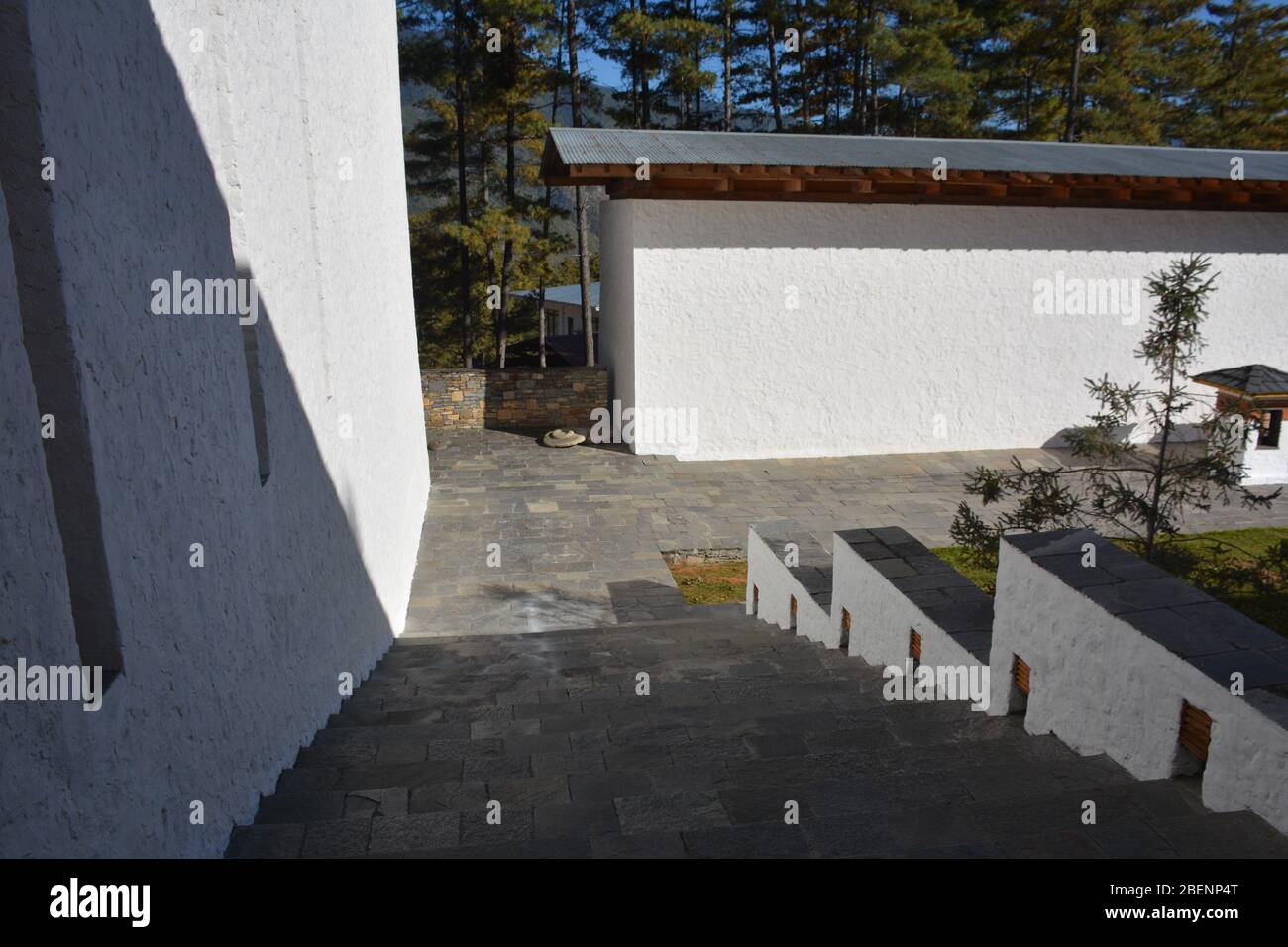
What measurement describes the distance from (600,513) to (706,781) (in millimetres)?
7926

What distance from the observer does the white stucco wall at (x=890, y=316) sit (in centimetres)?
1382

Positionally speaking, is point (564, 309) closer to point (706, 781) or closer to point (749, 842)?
point (706, 781)

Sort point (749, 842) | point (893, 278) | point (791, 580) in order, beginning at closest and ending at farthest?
point (749, 842)
point (791, 580)
point (893, 278)

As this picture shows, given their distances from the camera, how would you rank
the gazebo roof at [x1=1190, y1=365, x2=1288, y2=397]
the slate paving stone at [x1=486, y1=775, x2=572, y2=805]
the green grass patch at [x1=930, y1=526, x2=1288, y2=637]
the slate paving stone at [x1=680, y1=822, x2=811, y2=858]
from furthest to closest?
1. the gazebo roof at [x1=1190, y1=365, x2=1288, y2=397]
2. the green grass patch at [x1=930, y1=526, x2=1288, y2=637]
3. the slate paving stone at [x1=486, y1=775, x2=572, y2=805]
4. the slate paving stone at [x1=680, y1=822, x2=811, y2=858]

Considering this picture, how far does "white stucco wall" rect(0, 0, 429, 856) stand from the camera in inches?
83.1

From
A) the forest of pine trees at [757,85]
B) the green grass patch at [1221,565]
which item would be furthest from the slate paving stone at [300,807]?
the forest of pine trees at [757,85]

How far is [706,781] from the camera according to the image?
3.82 metres

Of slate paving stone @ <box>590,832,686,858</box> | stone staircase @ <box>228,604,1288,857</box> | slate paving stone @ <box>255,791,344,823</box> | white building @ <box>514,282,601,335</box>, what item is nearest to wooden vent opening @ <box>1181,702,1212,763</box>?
stone staircase @ <box>228,604,1288,857</box>

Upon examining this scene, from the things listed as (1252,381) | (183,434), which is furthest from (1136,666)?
(1252,381)

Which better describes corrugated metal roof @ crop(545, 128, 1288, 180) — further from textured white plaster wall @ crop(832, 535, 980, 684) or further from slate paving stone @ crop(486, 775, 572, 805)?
slate paving stone @ crop(486, 775, 572, 805)

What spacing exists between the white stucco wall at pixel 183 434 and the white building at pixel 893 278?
25.9 ft

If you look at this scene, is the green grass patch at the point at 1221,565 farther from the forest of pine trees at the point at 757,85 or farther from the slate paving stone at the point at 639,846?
the forest of pine trees at the point at 757,85

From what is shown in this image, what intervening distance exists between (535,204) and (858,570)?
18.6 meters

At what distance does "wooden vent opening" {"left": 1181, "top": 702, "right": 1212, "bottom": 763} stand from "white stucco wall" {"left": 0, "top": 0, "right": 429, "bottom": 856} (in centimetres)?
342
